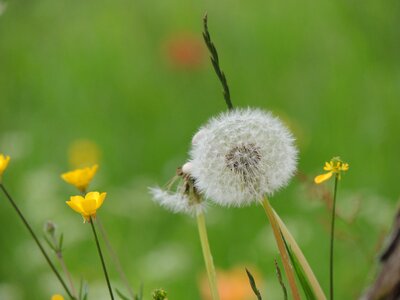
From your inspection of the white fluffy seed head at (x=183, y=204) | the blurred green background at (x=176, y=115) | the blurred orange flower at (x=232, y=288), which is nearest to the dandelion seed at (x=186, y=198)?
the white fluffy seed head at (x=183, y=204)

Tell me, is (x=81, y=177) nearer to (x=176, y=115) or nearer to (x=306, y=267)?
(x=306, y=267)

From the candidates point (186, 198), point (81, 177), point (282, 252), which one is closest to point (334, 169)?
point (282, 252)

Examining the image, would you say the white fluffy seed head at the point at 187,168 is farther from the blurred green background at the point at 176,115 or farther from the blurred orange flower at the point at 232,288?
the blurred green background at the point at 176,115

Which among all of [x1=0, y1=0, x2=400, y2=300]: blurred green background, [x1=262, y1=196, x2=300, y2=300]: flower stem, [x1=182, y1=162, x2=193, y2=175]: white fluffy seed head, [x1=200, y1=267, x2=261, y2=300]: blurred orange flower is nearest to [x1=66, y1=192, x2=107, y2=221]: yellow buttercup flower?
[x1=182, y1=162, x2=193, y2=175]: white fluffy seed head

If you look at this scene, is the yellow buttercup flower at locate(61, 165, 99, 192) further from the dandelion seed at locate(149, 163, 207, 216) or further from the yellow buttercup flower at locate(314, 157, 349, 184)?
the yellow buttercup flower at locate(314, 157, 349, 184)

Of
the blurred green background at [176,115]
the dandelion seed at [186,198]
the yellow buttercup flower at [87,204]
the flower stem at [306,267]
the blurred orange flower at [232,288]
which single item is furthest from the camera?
the blurred green background at [176,115]

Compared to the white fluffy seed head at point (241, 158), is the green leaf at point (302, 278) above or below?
below
